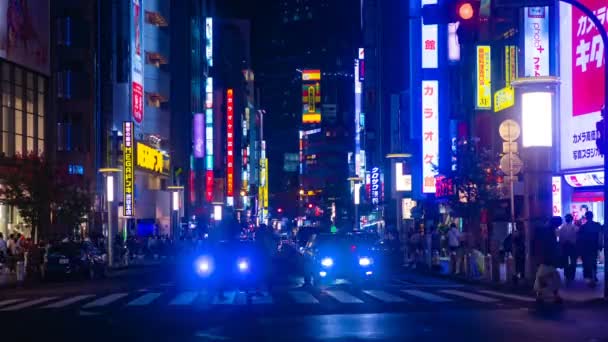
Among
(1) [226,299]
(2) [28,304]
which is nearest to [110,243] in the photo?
(2) [28,304]

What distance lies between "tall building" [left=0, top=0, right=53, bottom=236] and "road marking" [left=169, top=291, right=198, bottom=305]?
2183cm

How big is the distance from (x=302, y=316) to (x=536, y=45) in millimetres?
22424

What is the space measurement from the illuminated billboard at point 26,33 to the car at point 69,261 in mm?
14694

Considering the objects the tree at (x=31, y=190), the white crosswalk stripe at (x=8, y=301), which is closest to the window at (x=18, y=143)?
the tree at (x=31, y=190)

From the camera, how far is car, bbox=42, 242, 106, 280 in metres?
35.4

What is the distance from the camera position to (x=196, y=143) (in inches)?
4087

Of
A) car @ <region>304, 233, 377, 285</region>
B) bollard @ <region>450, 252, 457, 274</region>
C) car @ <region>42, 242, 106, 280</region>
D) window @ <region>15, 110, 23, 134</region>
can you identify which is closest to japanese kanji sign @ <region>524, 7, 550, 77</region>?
bollard @ <region>450, 252, 457, 274</region>

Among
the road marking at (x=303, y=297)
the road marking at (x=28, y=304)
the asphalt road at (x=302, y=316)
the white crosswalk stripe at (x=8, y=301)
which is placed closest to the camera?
the asphalt road at (x=302, y=316)

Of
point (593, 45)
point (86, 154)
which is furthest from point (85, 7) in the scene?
point (593, 45)

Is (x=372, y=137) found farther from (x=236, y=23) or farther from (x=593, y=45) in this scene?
(x=236, y=23)

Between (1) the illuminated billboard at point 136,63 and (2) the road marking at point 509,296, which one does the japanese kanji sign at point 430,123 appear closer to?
(1) the illuminated billboard at point 136,63

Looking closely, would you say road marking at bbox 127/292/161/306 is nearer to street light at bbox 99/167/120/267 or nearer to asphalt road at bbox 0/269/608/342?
asphalt road at bbox 0/269/608/342

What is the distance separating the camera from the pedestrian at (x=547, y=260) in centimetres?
1964

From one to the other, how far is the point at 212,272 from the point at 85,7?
40989mm
